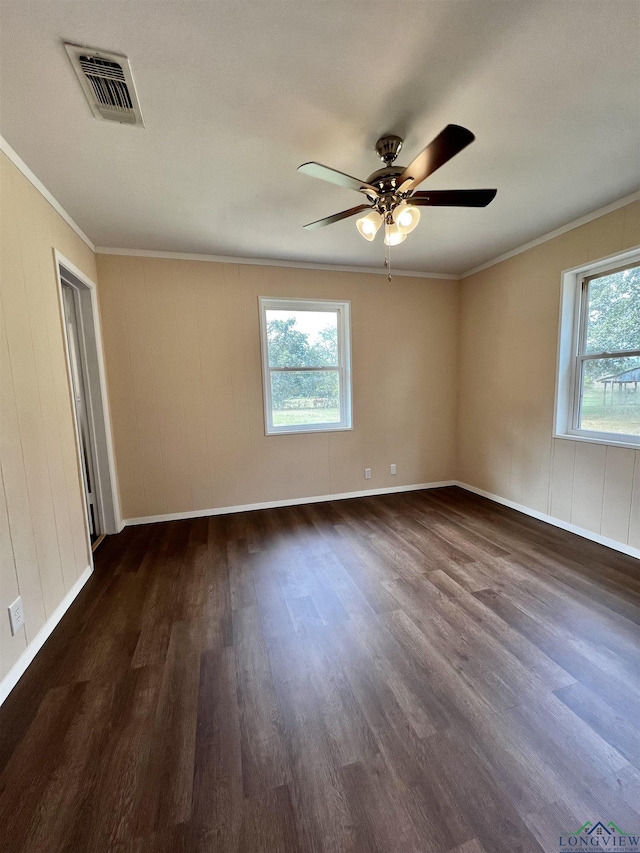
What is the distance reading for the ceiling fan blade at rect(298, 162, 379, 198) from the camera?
146cm

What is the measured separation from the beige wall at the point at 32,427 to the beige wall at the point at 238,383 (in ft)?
3.08

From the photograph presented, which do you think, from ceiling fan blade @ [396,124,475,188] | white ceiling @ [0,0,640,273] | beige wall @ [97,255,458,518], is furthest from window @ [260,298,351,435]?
ceiling fan blade @ [396,124,475,188]

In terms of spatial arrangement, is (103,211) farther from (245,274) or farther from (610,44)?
(610,44)

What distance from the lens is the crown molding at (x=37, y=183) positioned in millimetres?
1708

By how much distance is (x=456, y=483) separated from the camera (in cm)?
438

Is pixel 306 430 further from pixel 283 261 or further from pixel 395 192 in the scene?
pixel 395 192

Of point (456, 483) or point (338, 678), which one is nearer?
point (338, 678)

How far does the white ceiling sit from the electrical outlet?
228 centimetres

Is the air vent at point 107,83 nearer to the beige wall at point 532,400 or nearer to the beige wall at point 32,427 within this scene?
the beige wall at point 32,427

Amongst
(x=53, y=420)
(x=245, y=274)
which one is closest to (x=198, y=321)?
(x=245, y=274)

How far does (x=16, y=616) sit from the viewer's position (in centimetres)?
157

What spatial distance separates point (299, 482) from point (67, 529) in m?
2.16

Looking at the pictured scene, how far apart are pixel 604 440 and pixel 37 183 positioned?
4.36m

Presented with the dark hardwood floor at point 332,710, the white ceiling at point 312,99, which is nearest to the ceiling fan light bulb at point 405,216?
the white ceiling at point 312,99
